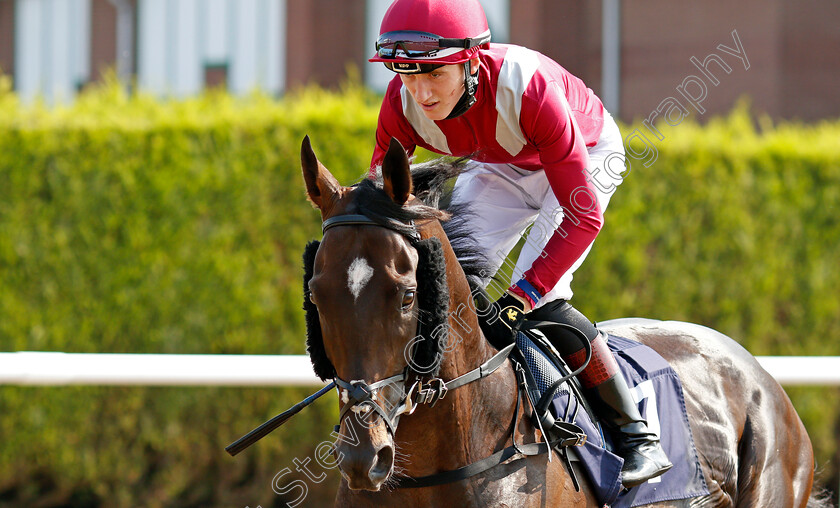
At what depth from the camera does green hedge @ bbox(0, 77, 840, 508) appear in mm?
5102

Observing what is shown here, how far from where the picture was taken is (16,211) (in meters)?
5.10

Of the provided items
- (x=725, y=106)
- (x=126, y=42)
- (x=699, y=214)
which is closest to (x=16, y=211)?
(x=699, y=214)

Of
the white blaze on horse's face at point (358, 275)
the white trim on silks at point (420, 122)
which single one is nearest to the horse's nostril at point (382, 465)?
the white blaze on horse's face at point (358, 275)

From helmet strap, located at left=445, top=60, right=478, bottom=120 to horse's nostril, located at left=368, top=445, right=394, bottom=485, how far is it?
1.06m

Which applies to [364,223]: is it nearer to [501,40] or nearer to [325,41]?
[501,40]

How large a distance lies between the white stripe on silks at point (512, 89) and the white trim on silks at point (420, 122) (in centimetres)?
20

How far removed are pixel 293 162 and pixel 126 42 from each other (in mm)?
6662

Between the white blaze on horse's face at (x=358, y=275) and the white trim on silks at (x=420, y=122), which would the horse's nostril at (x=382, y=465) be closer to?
the white blaze on horse's face at (x=358, y=275)

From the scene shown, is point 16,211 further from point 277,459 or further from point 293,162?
point 277,459

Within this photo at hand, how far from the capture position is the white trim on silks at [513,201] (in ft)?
8.67

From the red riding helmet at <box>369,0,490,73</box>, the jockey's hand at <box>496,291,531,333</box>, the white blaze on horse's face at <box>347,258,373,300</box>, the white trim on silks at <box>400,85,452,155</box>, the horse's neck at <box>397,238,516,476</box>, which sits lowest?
the horse's neck at <box>397,238,516,476</box>

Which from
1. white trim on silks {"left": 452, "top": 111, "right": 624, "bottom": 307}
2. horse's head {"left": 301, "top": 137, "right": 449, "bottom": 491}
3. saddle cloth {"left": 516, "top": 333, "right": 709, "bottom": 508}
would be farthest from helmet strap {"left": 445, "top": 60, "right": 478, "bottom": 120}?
saddle cloth {"left": 516, "top": 333, "right": 709, "bottom": 508}

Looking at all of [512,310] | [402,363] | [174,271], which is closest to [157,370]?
[174,271]

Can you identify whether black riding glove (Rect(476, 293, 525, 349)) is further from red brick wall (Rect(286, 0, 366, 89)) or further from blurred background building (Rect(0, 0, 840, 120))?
red brick wall (Rect(286, 0, 366, 89))
